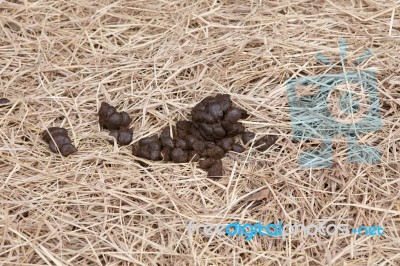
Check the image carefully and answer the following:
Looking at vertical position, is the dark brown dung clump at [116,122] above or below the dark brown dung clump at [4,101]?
below

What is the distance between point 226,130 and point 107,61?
3.29 ft

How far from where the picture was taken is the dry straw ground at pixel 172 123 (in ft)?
9.02

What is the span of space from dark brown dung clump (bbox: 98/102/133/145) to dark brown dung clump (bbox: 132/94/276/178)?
8cm

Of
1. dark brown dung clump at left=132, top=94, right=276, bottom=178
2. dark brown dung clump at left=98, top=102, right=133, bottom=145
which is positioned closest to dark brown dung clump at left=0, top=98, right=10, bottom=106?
dark brown dung clump at left=98, top=102, right=133, bottom=145

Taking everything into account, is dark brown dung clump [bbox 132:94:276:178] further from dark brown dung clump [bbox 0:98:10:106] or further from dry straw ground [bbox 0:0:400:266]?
dark brown dung clump [bbox 0:98:10:106]

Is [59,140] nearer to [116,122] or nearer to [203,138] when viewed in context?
[116,122]

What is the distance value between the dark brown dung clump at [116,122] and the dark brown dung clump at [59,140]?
22 cm

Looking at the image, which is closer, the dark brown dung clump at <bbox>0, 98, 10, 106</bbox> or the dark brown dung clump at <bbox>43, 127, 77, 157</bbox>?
the dark brown dung clump at <bbox>43, 127, 77, 157</bbox>

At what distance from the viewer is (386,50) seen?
3627 mm

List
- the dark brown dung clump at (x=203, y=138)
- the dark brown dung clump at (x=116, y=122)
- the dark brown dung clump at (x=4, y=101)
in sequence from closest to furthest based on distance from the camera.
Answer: the dark brown dung clump at (x=203, y=138) < the dark brown dung clump at (x=116, y=122) < the dark brown dung clump at (x=4, y=101)

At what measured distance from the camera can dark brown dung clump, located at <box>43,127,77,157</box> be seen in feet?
10.4

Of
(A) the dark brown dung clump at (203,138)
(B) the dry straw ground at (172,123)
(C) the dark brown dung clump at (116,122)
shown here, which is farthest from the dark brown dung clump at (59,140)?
(A) the dark brown dung clump at (203,138)

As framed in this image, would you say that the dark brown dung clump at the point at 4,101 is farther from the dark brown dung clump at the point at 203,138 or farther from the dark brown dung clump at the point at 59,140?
the dark brown dung clump at the point at 203,138

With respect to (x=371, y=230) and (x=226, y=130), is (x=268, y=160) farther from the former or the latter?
(x=371, y=230)
